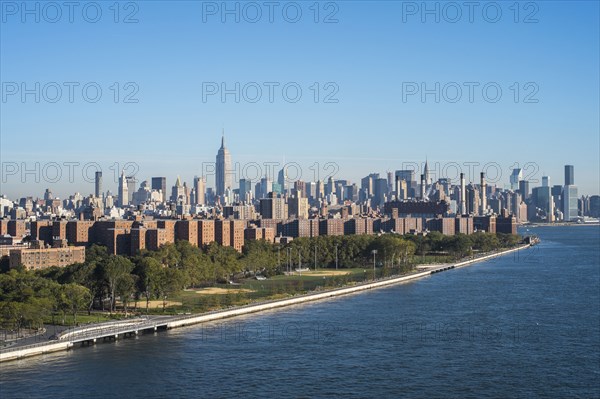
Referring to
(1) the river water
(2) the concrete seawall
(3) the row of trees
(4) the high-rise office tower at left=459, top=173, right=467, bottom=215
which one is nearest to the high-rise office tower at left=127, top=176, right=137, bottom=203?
(4) the high-rise office tower at left=459, top=173, right=467, bottom=215

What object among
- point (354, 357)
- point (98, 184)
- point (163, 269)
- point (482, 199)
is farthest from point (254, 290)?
point (98, 184)

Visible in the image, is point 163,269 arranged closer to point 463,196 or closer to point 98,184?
point 463,196

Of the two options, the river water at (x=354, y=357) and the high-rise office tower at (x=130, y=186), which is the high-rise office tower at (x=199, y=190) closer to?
the high-rise office tower at (x=130, y=186)

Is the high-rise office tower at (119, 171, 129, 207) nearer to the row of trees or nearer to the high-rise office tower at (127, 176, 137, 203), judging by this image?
the high-rise office tower at (127, 176, 137, 203)

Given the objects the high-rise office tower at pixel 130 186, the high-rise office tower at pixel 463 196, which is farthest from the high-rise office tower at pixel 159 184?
the high-rise office tower at pixel 463 196

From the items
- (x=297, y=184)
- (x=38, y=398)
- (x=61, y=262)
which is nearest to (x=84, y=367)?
(x=38, y=398)
